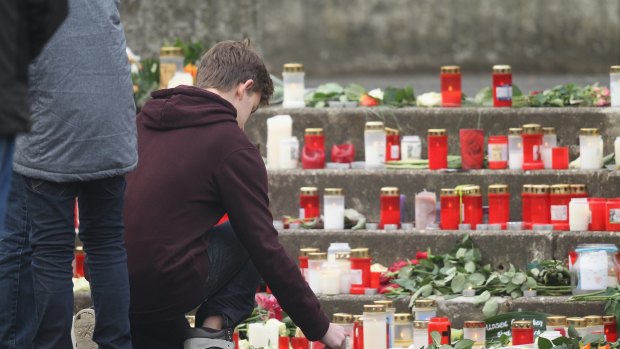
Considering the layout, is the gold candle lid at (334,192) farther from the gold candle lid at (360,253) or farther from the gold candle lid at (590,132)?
the gold candle lid at (590,132)

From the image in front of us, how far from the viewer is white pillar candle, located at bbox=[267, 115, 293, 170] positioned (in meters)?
7.44

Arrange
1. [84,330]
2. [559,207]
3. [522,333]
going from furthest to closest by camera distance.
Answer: [559,207]
[522,333]
[84,330]

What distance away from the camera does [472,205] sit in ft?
22.4

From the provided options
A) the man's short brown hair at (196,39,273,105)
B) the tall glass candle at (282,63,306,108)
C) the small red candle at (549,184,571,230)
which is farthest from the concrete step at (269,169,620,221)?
the man's short brown hair at (196,39,273,105)

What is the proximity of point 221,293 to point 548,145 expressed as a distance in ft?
8.08

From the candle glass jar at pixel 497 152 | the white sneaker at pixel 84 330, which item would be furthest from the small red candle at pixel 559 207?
the white sneaker at pixel 84 330

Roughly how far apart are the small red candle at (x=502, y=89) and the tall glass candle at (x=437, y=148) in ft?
1.49

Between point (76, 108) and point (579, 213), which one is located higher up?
point (76, 108)

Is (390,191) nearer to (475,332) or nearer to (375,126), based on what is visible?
(375,126)

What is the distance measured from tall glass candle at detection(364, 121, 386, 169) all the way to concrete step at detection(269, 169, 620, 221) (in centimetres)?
7

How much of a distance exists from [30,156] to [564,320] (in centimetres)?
219

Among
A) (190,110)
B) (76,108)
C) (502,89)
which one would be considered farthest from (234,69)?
(502,89)

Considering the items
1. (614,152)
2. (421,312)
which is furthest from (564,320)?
(614,152)

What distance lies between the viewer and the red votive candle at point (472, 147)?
7.16m
